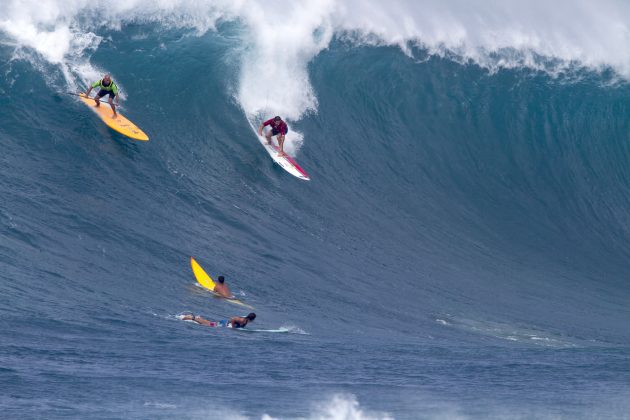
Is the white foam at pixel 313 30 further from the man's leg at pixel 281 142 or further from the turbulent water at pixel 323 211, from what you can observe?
the man's leg at pixel 281 142

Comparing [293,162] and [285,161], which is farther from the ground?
[293,162]

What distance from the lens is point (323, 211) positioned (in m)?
25.8

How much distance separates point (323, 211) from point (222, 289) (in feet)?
19.6

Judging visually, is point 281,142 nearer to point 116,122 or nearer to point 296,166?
point 296,166

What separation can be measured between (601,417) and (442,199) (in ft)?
43.7

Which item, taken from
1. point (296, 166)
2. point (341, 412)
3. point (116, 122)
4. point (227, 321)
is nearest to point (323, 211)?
point (296, 166)

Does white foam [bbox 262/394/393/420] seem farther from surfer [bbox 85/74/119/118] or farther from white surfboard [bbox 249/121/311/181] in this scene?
surfer [bbox 85/74/119/118]

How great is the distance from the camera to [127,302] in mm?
18219

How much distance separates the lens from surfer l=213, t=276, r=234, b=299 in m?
20.2

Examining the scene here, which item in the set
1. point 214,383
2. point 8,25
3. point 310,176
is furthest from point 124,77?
point 214,383

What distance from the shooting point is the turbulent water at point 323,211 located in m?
15.9

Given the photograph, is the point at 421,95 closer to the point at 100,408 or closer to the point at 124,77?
the point at 124,77


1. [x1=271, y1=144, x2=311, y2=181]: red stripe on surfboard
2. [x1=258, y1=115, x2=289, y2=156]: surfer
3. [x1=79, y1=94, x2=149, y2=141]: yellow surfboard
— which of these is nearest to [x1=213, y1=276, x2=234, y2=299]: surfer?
[x1=79, y1=94, x2=149, y2=141]: yellow surfboard

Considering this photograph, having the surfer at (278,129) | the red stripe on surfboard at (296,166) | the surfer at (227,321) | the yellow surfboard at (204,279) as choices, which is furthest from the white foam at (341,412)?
the surfer at (278,129)
